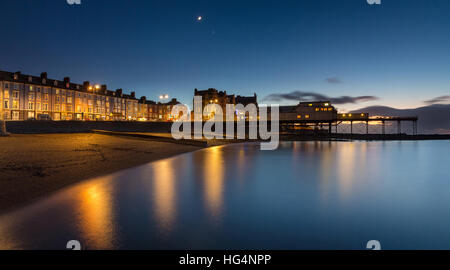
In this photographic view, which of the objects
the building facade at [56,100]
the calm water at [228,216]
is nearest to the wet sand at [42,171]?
the calm water at [228,216]

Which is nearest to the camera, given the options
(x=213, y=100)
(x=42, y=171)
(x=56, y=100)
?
(x=42, y=171)

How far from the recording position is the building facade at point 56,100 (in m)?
51.8

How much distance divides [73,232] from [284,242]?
4.63 metres

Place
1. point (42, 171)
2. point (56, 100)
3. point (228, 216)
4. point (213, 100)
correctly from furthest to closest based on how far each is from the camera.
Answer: point (213, 100) → point (56, 100) → point (42, 171) → point (228, 216)

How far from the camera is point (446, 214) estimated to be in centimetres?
762

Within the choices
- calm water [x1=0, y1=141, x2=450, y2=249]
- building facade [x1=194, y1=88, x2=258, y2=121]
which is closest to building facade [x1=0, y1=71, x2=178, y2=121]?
building facade [x1=194, y1=88, x2=258, y2=121]

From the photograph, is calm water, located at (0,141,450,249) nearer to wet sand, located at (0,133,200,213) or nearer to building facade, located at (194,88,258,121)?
wet sand, located at (0,133,200,213)

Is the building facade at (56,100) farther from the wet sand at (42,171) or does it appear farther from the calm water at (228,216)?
the calm water at (228,216)

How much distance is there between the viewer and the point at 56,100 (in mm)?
61125

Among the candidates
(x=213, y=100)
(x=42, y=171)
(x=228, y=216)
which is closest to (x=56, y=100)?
(x=213, y=100)

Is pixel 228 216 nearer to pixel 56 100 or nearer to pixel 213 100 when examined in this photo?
pixel 56 100

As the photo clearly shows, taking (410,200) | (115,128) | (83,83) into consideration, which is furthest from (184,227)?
(83,83)

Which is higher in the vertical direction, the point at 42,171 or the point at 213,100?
the point at 213,100
